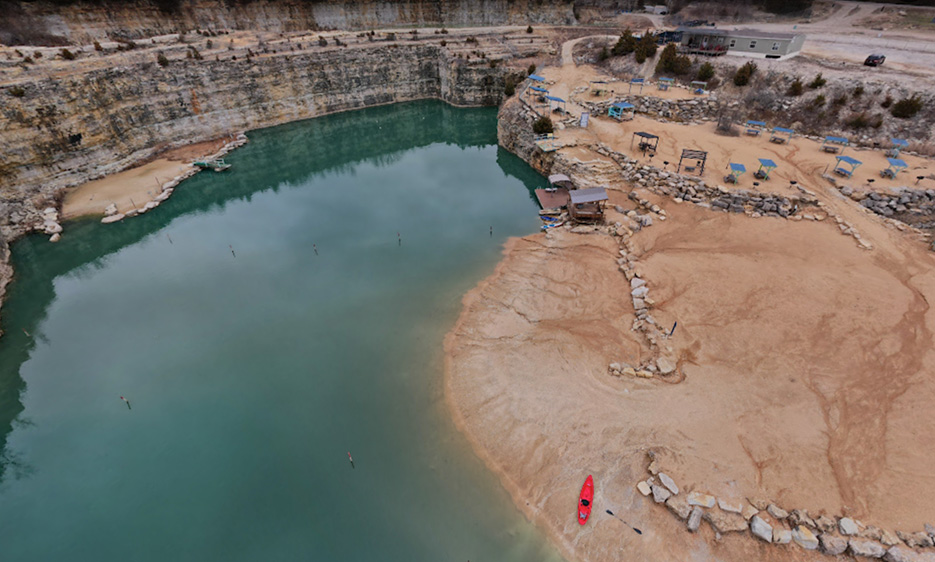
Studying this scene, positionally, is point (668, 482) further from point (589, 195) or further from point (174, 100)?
point (174, 100)

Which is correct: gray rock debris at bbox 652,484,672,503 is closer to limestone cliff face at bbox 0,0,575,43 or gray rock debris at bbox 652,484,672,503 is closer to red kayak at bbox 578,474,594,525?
red kayak at bbox 578,474,594,525

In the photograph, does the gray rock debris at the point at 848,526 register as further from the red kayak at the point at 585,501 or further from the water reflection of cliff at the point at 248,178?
the water reflection of cliff at the point at 248,178

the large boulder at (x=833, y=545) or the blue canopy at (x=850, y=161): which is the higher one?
the blue canopy at (x=850, y=161)

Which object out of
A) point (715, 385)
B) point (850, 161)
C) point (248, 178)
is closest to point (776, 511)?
point (715, 385)

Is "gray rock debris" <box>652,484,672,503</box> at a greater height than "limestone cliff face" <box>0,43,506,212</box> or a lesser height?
lesser

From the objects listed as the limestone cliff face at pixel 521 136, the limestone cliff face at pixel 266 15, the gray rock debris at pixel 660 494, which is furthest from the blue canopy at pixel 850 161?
the limestone cliff face at pixel 266 15

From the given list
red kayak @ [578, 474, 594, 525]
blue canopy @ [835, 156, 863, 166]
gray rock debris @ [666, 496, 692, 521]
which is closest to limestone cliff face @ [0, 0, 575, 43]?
blue canopy @ [835, 156, 863, 166]
